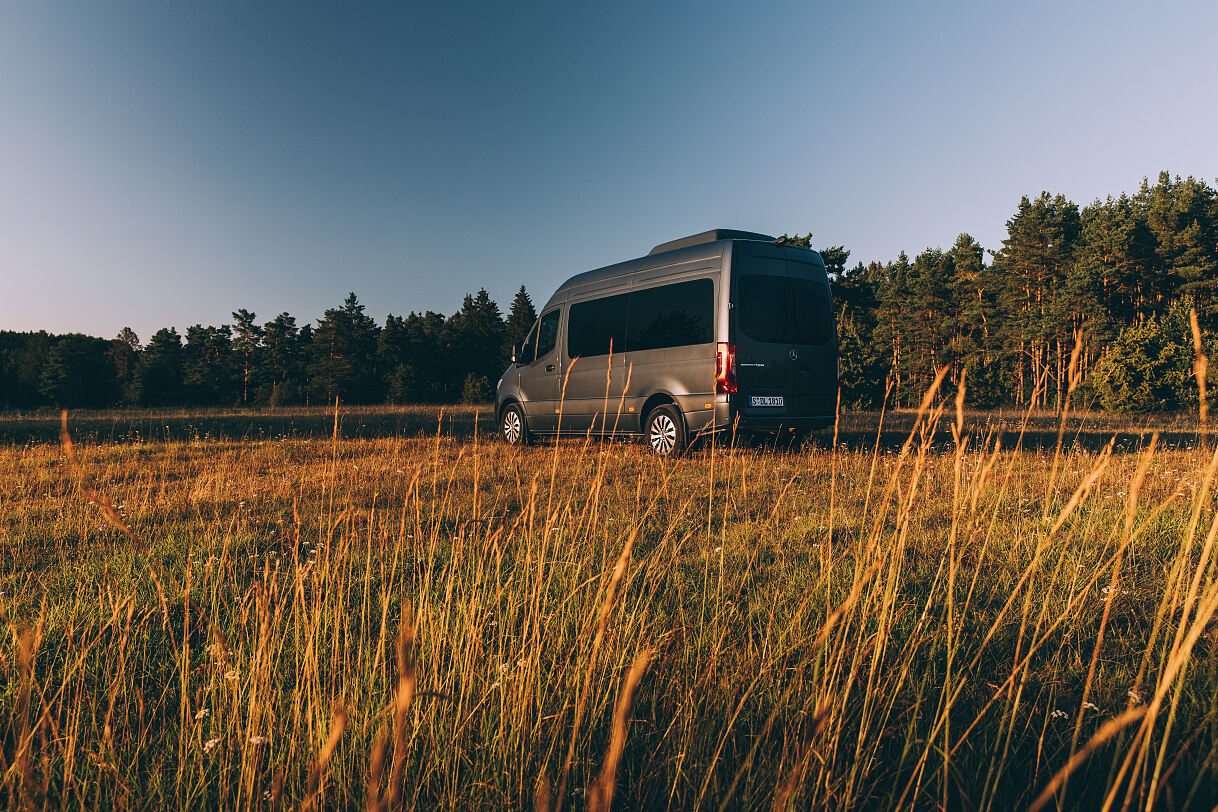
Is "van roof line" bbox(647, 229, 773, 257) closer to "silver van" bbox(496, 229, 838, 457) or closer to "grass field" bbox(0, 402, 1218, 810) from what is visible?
A: "silver van" bbox(496, 229, 838, 457)

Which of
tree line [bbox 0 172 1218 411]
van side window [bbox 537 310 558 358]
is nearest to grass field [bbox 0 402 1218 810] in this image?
tree line [bbox 0 172 1218 411]

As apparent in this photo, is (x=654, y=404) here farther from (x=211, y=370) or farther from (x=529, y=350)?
(x=211, y=370)

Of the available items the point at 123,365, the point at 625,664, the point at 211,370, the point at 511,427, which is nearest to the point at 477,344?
the point at 211,370

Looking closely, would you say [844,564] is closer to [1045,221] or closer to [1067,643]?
[1067,643]

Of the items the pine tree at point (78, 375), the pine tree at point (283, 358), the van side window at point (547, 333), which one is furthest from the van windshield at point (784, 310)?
the pine tree at point (78, 375)

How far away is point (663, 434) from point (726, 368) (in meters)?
1.33

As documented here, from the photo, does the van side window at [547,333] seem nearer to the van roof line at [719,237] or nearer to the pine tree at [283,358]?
the van roof line at [719,237]

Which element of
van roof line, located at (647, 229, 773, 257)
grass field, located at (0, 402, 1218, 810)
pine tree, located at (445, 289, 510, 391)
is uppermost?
pine tree, located at (445, 289, 510, 391)

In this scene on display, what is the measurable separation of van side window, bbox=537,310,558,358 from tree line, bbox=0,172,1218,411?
205 inches

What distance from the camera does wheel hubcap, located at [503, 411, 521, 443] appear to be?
10.2 metres

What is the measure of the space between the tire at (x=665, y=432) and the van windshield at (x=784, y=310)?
139 centimetres

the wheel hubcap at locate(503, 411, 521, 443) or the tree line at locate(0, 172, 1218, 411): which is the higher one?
the tree line at locate(0, 172, 1218, 411)

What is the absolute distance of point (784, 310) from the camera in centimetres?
759

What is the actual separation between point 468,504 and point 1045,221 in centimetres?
4514
